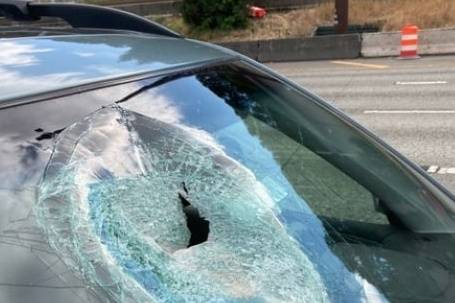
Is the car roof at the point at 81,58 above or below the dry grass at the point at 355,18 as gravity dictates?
above

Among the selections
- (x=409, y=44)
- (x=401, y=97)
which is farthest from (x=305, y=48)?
(x=401, y=97)

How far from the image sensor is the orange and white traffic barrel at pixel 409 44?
18.6 metres

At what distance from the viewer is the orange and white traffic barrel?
61.2ft

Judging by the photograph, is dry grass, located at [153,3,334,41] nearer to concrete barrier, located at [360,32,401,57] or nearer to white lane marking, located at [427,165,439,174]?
concrete barrier, located at [360,32,401,57]

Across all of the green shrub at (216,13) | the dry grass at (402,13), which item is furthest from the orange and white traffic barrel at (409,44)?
the green shrub at (216,13)

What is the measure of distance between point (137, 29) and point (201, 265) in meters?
1.14

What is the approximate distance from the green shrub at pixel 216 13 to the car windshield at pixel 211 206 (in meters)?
24.6

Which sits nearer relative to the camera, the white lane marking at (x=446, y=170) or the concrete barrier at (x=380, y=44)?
the white lane marking at (x=446, y=170)

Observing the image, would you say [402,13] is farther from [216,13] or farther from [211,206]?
[211,206]

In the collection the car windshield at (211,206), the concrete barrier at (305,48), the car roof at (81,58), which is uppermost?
the car roof at (81,58)

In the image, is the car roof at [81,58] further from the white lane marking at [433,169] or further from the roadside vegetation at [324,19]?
the roadside vegetation at [324,19]

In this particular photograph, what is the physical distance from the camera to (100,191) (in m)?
1.68

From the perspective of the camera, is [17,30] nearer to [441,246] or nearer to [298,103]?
[298,103]

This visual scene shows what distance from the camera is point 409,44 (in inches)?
744
